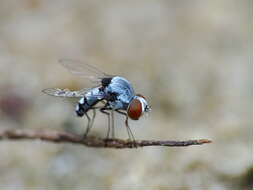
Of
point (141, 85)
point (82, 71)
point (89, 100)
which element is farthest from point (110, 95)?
point (141, 85)

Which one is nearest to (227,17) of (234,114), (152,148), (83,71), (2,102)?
(234,114)

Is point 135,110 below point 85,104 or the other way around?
the other way around

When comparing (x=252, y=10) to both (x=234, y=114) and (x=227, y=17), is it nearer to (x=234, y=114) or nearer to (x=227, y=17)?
(x=227, y=17)

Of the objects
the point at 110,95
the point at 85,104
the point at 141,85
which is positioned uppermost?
the point at 110,95

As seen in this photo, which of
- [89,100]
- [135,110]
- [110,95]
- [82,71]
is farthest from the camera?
[82,71]

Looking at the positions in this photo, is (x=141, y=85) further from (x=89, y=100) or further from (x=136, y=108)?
(x=136, y=108)

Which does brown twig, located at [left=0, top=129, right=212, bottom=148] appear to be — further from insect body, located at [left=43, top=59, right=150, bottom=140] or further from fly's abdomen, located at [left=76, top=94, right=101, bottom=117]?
fly's abdomen, located at [left=76, top=94, right=101, bottom=117]
